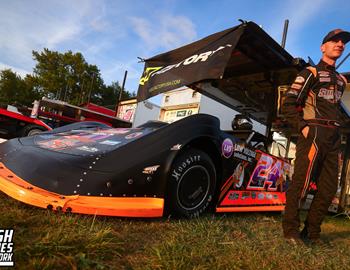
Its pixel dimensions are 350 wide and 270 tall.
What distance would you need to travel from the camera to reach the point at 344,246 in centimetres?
280

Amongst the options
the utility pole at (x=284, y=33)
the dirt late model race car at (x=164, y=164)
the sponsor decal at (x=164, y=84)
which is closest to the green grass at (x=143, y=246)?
the dirt late model race car at (x=164, y=164)

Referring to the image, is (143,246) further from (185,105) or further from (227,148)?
(185,105)

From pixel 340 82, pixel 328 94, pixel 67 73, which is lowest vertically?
pixel 328 94

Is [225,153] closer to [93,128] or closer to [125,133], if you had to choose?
[125,133]

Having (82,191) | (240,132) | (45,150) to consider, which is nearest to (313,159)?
(240,132)

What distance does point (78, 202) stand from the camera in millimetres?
2209

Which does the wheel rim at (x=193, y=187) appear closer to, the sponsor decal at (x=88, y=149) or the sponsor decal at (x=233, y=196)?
the sponsor decal at (x=233, y=196)

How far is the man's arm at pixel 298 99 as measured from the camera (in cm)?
264

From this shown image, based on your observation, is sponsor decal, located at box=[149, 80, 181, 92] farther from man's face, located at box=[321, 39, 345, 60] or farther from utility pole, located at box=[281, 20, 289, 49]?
utility pole, located at box=[281, 20, 289, 49]

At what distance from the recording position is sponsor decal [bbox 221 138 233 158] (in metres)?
3.12

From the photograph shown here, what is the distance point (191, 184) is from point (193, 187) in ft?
0.13

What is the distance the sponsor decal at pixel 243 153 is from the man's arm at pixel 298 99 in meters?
0.74

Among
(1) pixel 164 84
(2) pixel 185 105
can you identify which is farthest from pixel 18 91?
(1) pixel 164 84

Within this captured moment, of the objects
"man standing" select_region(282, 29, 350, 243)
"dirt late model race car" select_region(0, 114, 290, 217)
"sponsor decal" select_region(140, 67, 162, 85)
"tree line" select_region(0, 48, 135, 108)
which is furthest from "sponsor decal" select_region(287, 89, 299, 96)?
"tree line" select_region(0, 48, 135, 108)
